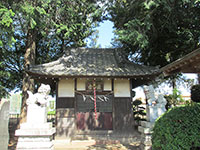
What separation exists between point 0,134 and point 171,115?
3.77 m

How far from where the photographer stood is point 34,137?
15.8 feet

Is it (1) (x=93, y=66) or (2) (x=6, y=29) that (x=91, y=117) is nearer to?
(1) (x=93, y=66)

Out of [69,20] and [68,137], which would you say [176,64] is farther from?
[69,20]

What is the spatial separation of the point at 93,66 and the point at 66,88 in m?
2.03

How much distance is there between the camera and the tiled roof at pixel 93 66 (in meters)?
7.86

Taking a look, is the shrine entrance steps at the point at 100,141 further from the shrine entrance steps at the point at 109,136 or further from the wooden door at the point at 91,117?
the wooden door at the point at 91,117

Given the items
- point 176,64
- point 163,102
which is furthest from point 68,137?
point 176,64

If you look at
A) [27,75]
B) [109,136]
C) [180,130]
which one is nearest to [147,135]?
[109,136]

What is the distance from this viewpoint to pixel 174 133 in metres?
3.42

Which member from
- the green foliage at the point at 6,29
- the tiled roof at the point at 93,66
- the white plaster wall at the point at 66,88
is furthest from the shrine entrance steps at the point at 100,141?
the green foliage at the point at 6,29

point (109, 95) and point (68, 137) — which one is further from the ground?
point (109, 95)

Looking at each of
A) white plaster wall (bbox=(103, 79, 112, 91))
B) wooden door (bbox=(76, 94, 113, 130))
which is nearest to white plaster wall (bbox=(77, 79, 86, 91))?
wooden door (bbox=(76, 94, 113, 130))

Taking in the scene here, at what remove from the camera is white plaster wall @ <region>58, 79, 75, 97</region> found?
8.42 meters

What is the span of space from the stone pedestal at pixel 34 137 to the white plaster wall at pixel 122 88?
15.3 ft
